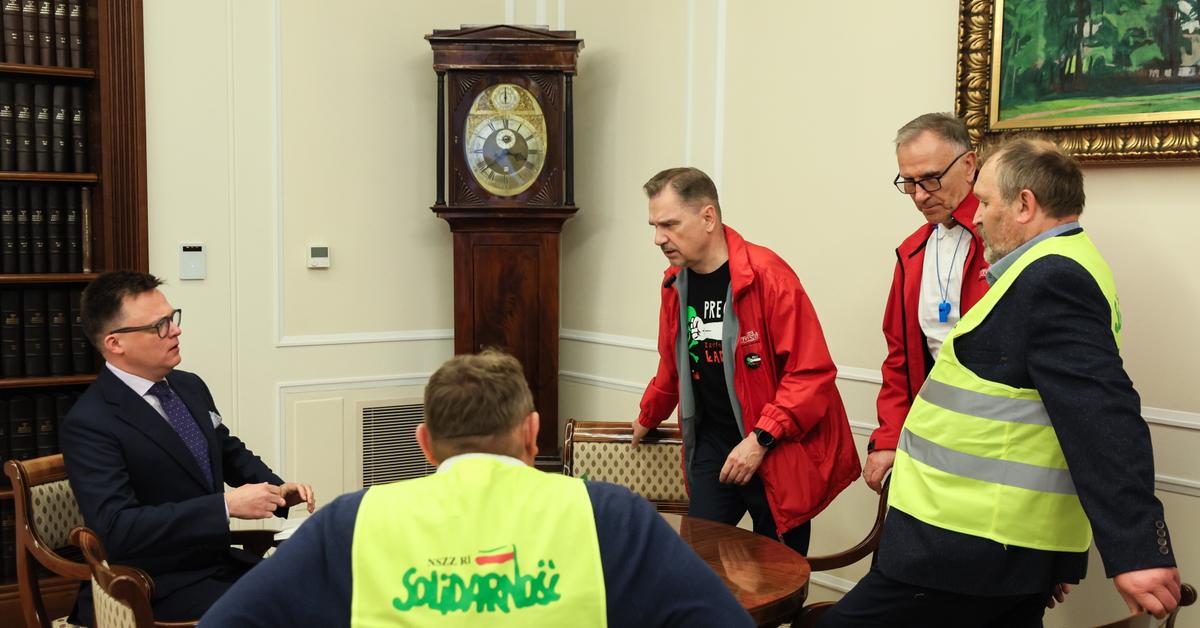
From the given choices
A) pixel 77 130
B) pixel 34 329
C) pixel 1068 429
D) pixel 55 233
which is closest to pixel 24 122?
pixel 77 130

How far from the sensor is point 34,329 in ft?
12.4

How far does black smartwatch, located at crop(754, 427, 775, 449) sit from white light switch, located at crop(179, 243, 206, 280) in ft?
8.11

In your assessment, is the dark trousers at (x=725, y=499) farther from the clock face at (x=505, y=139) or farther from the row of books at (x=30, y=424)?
the row of books at (x=30, y=424)

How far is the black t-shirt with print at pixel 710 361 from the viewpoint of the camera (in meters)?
2.73

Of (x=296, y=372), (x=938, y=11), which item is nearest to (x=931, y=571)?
(x=938, y=11)

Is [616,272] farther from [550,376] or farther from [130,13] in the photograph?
[130,13]

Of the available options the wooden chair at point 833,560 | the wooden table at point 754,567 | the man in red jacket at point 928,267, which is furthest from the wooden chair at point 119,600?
the man in red jacket at point 928,267

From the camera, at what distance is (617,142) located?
14.3ft

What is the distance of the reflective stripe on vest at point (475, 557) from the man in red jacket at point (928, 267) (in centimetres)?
149

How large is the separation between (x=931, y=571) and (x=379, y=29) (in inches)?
133

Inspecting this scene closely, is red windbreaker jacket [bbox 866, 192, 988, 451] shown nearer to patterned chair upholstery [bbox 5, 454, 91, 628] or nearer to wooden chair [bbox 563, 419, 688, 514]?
wooden chair [bbox 563, 419, 688, 514]

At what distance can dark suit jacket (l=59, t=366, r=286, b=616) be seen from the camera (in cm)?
221

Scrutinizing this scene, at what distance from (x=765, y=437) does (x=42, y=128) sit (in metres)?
2.83

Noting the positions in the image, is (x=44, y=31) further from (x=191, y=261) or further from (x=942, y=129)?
(x=942, y=129)
